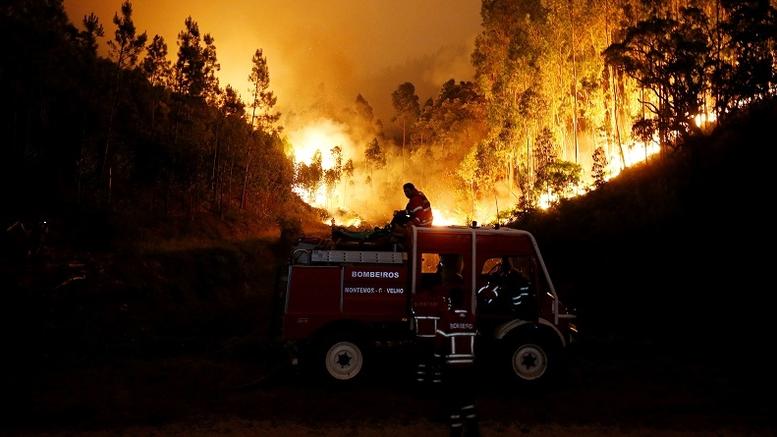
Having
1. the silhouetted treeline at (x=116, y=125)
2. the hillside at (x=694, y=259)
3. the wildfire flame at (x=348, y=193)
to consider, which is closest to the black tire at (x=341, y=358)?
the hillside at (x=694, y=259)

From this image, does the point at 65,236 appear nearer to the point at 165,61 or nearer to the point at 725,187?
the point at 165,61

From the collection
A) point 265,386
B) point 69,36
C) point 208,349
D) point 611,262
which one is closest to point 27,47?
point 69,36

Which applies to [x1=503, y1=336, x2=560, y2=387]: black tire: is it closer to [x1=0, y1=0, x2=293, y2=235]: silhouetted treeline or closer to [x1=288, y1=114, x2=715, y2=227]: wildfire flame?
[x1=0, y1=0, x2=293, y2=235]: silhouetted treeline

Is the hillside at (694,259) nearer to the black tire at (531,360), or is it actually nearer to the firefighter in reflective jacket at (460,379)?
the black tire at (531,360)

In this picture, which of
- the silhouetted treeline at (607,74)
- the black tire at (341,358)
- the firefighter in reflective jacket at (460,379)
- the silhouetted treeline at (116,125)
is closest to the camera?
the firefighter in reflective jacket at (460,379)

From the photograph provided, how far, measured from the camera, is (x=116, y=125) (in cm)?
3981

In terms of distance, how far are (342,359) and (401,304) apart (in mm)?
1354

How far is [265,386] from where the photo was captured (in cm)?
863

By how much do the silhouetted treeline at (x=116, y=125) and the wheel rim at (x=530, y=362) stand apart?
92.1 feet

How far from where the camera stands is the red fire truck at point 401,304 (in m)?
8.42

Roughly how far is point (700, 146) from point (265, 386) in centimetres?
1814

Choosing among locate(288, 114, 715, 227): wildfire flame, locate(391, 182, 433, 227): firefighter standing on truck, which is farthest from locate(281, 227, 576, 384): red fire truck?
locate(288, 114, 715, 227): wildfire flame

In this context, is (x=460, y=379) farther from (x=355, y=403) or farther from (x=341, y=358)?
(x=341, y=358)

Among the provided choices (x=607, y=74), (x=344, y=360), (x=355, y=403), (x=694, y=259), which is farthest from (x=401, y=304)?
(x=607, y=74)
